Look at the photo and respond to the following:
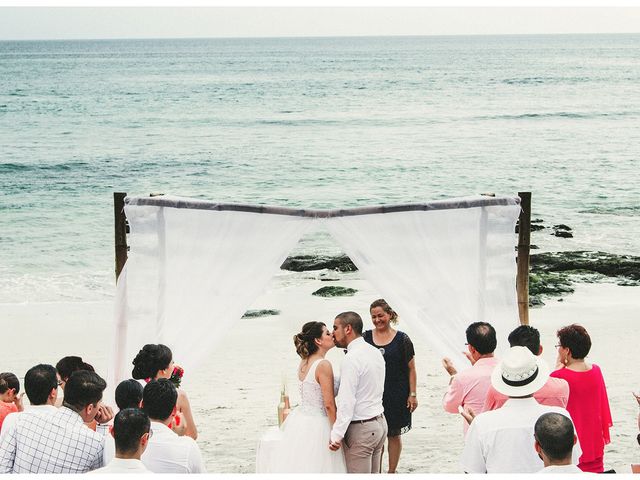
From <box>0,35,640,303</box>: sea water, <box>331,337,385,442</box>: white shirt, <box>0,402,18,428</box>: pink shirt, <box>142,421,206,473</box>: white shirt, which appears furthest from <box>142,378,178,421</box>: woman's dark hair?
<box>0,35,640,303</box>: sea water

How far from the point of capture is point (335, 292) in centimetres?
1739

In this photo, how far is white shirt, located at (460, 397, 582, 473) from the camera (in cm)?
444

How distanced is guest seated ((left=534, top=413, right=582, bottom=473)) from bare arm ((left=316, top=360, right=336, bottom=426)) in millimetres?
2136

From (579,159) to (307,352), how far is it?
33800mm

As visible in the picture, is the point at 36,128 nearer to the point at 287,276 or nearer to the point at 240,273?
the point at 287,276

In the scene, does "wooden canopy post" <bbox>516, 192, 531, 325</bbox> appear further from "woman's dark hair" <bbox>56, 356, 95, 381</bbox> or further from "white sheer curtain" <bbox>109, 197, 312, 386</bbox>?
"woman's dark hair" <bbox>56, 356, 95, 381</bbox>

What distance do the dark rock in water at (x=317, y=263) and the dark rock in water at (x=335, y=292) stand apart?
5.64 feet

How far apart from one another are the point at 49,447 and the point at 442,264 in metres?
3.50

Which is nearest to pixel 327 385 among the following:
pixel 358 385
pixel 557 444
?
pixel 358 385

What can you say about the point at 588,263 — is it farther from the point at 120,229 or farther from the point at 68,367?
the point at 68,367

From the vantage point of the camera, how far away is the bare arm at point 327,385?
5761 mm

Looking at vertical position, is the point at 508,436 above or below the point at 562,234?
above

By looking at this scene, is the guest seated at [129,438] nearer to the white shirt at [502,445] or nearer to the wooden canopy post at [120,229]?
the white shirt at [502,445]

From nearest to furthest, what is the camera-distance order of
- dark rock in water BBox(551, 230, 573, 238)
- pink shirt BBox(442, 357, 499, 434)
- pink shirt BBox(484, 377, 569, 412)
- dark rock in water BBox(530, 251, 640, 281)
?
pink shirt BBox(484, 377, 569, 412) < pink shirt BBox(442, 357, 499, 434) < dark rock in water BBox(530, 251, 640, 281) < dark rock in water BBox(551, 230, 573, 238)
